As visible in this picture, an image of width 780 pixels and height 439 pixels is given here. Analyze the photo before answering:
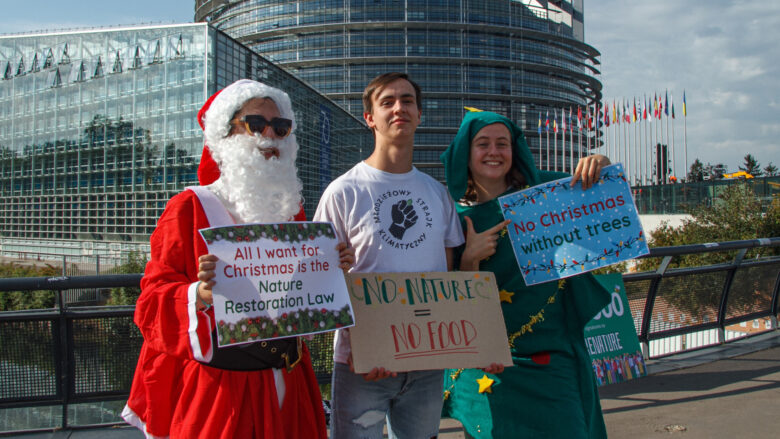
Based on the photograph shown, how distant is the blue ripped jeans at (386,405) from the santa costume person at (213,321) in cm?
17

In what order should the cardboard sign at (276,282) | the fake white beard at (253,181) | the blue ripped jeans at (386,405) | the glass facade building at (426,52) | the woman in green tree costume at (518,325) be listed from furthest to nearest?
1. the glass facade building at (426,52)
2. the woman in green tree costume at (518,325)
3. the blue ripped jeans at (386,405)
4. the fake white beard at (253,181)
5. the cardboard sign at (276,282)

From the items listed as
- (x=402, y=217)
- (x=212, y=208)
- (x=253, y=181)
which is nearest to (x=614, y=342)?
(x=402, y=217)

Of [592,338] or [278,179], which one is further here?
[592,338]

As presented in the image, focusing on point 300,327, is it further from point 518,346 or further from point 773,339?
point 773,339

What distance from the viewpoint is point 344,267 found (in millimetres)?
1988

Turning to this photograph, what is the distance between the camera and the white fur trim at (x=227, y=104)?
204cm

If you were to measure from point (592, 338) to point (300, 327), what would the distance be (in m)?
2.77

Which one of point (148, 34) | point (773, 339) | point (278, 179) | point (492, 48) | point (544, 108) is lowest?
Result: point (773, 339)

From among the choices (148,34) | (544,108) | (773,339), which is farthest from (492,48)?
(773,339)

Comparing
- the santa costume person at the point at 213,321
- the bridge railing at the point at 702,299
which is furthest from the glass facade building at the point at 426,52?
the santa costume person at the point at 213,321

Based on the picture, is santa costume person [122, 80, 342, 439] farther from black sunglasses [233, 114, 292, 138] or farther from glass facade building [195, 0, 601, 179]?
glass facade building [195, 0, 601, 179]

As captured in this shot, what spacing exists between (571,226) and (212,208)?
1667 millimetres

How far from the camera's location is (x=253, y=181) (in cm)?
197

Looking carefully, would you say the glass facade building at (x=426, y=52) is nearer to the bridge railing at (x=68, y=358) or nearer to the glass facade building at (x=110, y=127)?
the glass facade building at (x=110, y=127)
